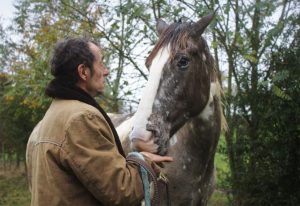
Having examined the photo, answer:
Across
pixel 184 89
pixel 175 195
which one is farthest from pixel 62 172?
pixel 175 195

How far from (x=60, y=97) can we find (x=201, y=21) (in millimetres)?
1736

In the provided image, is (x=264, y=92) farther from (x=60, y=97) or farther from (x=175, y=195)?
(x=60, y=97)

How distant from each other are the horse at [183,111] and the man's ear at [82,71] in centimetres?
67

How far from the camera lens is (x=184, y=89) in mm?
3467

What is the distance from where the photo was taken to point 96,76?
A: 2.38m

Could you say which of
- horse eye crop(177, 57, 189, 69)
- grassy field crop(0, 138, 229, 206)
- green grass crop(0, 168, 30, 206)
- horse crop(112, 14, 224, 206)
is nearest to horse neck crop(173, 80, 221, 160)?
horse crop(112, 14, 224, 206)

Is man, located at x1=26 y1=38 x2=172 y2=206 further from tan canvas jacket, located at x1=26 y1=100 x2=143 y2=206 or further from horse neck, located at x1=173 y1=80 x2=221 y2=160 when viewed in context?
horse neck, located at x1=173 y1=80 x2=221 y2=160

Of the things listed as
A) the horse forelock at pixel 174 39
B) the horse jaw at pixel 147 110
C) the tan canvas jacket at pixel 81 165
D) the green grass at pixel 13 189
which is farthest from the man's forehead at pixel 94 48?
the green grass at pixel 13 189

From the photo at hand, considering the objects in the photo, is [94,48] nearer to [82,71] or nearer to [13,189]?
[82,71]

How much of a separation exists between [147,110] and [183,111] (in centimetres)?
52

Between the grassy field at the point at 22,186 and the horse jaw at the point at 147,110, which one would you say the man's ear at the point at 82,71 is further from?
the grassy field at the point at 22,186

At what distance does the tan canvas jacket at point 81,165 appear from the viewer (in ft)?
6.81

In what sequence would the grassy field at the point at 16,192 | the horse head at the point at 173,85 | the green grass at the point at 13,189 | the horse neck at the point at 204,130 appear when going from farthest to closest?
the green grass at the point at 13,189 → the grassy field at the point at 16,192 → the horse neck at the point at 204,130 → the horse head at the point at 173,85

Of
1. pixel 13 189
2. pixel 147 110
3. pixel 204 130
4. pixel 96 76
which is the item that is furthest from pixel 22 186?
pixel 96 76
